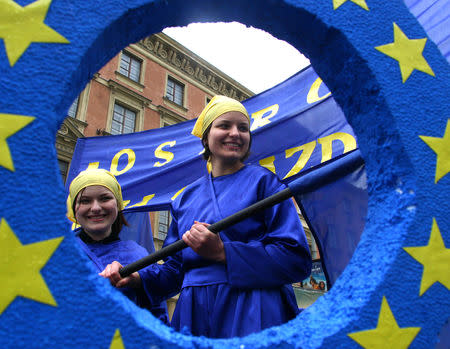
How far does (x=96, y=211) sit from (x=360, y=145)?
1.29 metres

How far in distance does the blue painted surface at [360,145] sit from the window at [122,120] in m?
11.1

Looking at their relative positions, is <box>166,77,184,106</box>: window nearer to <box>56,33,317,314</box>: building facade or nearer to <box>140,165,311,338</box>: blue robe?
<box>56,33,317,314</box>: building facade

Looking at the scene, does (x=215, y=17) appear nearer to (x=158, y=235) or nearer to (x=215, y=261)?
(x=215, y=261)

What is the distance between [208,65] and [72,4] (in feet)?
48.8

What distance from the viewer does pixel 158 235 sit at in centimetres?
1116

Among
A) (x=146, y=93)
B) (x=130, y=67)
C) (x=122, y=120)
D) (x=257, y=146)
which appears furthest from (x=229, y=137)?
(x=130, y=67)

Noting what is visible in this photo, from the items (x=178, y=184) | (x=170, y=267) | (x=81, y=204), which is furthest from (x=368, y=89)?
(x=178, y=184)

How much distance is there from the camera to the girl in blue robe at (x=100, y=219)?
179cm

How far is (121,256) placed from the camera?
179cm

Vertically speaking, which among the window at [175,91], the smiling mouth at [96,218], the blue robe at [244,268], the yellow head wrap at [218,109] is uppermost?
the window at [175,91]

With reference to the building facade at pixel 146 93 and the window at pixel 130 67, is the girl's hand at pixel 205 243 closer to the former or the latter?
the building facade at pixel 146 93

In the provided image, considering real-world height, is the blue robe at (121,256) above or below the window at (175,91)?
below

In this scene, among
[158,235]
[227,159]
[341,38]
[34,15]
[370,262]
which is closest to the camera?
[34,15]

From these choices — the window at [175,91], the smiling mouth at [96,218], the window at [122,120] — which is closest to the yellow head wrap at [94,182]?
the smiling mouth at [96,218]
